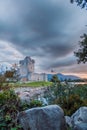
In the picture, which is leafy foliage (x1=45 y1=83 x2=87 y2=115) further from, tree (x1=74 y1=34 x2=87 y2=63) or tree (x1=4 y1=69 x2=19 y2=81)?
tree (x1=74 y1=34 x2=87 y2=63)

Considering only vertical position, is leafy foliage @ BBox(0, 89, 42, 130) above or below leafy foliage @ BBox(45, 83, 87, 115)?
below

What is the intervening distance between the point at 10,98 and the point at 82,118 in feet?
6.06

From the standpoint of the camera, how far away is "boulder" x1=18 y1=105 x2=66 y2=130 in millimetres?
6766

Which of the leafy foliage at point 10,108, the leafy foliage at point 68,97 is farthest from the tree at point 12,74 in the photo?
the leafy foliage at point 10,108

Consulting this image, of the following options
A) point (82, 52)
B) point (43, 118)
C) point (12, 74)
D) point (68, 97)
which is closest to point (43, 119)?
point (43, 118)

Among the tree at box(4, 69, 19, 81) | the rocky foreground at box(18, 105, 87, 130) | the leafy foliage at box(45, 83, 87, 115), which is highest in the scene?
the tree at box(4, 69, 19, 81)

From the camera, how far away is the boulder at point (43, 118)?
266 inches

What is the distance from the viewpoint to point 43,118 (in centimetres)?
678

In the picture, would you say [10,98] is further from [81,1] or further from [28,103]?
[81,1]

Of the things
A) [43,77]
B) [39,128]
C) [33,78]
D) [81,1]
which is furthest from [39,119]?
[33,78]

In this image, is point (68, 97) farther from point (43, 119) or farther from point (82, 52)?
point (82, 52)

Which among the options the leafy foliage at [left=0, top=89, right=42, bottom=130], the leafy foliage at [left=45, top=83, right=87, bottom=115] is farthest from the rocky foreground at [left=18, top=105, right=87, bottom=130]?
the leafy foliage at [left=45, top=83, right=87, bottom=115]

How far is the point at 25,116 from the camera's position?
6879mm

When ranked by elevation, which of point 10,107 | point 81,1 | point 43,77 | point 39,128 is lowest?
point 39,128
